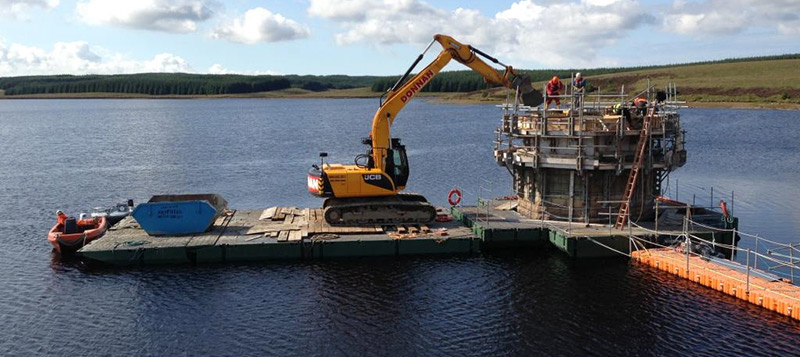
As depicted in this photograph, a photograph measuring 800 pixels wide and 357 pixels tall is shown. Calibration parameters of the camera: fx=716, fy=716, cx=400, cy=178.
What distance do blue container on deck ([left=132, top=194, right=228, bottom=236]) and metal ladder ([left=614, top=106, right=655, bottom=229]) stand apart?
19543 mm

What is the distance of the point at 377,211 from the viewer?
117 feet

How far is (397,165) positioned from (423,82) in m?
4.69

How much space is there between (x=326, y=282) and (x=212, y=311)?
5.17 metres

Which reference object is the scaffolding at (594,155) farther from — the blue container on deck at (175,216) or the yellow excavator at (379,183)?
the blue container on deck at (175,216)

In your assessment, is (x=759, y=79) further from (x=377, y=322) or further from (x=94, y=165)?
(x=377, y=322)

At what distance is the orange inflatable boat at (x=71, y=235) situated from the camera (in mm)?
34416

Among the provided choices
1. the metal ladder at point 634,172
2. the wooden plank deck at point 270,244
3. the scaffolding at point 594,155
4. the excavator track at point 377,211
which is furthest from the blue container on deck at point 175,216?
the metal ladder at point 634,172

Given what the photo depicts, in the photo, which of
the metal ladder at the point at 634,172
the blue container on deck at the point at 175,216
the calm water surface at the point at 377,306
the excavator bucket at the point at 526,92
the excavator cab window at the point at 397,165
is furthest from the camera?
the excavator bucket at the point at 526,92

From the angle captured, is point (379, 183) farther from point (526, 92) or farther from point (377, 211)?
point (526, 92)

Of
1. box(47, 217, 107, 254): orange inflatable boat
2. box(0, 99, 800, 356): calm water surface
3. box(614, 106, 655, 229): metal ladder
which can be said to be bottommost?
box(0, 99, 800, 356): calm water surface

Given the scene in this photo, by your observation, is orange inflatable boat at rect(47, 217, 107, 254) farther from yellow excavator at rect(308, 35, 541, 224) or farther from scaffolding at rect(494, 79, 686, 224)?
scaffolding at rect(494, 79, 686, 224)

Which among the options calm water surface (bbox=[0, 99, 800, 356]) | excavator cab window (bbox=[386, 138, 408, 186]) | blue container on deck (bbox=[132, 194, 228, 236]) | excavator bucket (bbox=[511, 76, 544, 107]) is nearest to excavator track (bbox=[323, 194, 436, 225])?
excavator cab window (bbox=[386, 138, 408, 186])

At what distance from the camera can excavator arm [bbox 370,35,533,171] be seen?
118 feet

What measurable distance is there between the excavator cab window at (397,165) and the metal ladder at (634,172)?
10.6 meters
